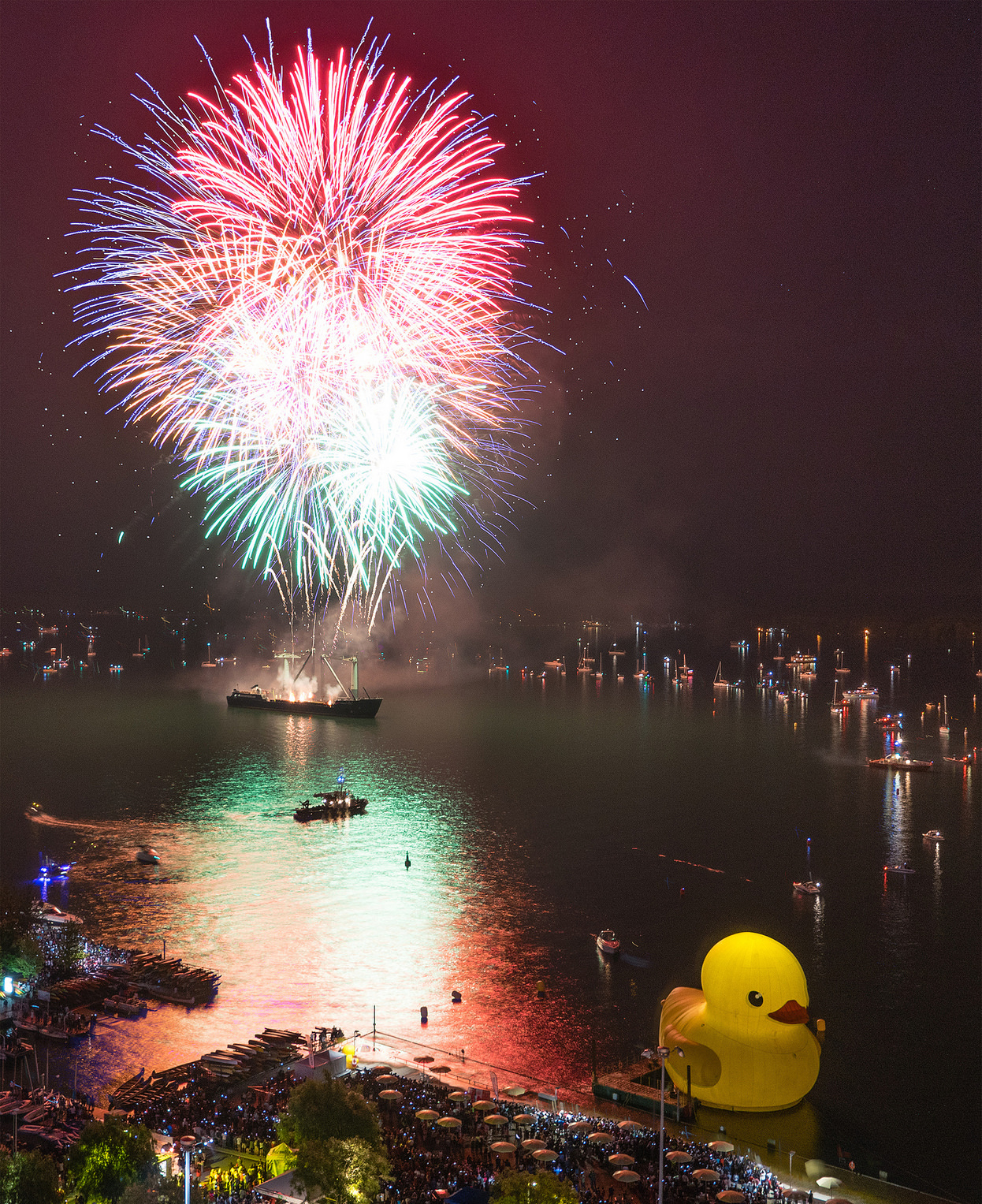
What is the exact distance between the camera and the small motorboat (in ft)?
139

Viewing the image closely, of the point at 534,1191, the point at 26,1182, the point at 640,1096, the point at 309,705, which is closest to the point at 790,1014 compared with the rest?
the point at 640,1096

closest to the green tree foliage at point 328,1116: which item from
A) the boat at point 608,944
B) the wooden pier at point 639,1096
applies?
the wooden pier at point 639,1096

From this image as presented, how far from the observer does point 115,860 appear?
46.4 m

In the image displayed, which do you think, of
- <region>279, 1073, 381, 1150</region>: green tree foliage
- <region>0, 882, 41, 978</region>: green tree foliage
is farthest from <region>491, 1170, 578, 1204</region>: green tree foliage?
<region>0, 882, 41, 978</region>: green tree foliage

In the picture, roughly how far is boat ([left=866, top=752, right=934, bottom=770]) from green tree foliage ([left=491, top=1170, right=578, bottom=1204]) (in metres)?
62.2

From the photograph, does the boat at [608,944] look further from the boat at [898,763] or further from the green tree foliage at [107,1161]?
the boat at [898,763]

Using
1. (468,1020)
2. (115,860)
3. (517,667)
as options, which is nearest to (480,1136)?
(468,1020)

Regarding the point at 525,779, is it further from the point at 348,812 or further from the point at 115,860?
the point at 115,860

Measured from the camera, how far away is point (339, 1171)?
15203 millimetres

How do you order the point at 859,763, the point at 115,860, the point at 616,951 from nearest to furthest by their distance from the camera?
1. the point at 616,951
2. the point at 115,860
3. the point at 859,763

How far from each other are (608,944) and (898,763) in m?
43.7

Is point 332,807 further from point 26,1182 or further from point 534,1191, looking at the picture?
point 534,1191

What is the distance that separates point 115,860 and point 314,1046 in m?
25.9

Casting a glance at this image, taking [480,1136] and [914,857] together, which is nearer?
[480,1136]
